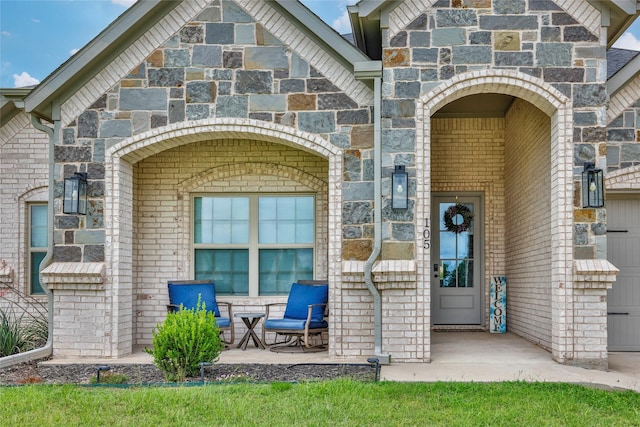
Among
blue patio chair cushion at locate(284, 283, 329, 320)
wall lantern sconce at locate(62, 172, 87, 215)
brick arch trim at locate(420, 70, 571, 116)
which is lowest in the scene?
blue patio chair cushion at locate(284, 283, 329, 320)

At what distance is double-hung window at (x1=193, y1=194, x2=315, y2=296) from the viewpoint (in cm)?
1019

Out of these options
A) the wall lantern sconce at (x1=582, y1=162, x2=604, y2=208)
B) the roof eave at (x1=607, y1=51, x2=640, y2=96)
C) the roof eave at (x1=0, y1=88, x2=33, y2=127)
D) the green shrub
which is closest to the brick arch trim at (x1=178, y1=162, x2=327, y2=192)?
the roof eave at (x1=0, y1=88, x2=33, y2=127)

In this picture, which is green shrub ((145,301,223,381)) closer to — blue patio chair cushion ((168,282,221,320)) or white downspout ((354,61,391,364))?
white downspout ((354,61,391,364))

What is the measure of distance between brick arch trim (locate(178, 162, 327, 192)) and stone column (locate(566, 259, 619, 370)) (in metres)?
3.95

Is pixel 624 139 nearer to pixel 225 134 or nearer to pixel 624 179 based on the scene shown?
pixel 624 179

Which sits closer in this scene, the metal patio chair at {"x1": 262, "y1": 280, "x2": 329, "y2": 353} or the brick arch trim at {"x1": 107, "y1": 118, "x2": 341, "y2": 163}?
the brick arch trim at {"x1": 107, "y1": 118, "x2": 341, "y2": 163}

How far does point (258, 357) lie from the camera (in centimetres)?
862

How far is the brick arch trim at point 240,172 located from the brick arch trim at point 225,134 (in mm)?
1369

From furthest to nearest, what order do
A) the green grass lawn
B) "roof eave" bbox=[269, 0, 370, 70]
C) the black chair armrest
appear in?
the black chair armrest → "roof eave" bbox=[269, 0, 370, 70] → the green grass lawn

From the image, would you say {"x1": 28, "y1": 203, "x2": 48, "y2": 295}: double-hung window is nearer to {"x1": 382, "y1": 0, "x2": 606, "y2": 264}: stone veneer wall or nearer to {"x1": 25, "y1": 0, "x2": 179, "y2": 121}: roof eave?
{"x1": 25, "y1": 0, "x2": 179, "y2": 121}: roof eave

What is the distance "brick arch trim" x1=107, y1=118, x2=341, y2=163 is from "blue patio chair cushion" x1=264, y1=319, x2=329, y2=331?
2.23 meters

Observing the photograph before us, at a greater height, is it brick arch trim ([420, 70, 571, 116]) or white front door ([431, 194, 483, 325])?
brick arch trim ([420, 70, 571, 116])

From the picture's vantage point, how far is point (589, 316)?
7859mm

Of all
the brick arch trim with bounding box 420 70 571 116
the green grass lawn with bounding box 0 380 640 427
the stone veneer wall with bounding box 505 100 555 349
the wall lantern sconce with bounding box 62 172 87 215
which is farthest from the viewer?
the stone veneer wall with bounding box 505 100 555 349
